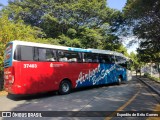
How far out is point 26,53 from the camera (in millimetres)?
12219

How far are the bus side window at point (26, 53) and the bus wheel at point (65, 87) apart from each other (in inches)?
117

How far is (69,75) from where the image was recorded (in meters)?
14.9

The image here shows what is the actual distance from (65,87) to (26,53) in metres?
3.75

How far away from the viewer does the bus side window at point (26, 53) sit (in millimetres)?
12034

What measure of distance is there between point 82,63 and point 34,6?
19.3m

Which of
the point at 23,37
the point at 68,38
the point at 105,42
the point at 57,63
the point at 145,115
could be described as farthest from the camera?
the point at 105,42

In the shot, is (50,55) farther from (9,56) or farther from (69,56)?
(9,56)

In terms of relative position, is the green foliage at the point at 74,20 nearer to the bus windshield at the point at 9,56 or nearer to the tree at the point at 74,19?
the tree at the point at 74,19

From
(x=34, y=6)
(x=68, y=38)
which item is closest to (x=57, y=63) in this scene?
(x=68, y=38)

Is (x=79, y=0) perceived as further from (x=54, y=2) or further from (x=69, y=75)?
(x=69, y=75)

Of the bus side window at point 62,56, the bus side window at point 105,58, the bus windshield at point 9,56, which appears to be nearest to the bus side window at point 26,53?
the bus windshield at point 9,56

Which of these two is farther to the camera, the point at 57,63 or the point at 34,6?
Answer: the point at 34,6

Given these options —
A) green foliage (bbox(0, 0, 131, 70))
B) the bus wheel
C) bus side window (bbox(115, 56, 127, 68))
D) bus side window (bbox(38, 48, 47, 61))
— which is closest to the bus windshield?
bus side window (bbox(38, 48, 47, 61))

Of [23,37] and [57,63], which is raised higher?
[23,37]
